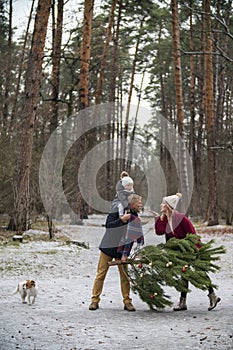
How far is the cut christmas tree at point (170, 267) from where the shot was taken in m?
7.32

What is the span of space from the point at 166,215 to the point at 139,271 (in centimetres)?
84

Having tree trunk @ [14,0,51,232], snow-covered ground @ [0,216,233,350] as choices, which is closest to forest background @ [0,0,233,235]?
tree trunk @ [14,0,51,232]

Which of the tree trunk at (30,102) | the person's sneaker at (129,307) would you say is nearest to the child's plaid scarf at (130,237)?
the person's sneaker at (129,307)

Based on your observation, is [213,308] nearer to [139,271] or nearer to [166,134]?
[139,271]

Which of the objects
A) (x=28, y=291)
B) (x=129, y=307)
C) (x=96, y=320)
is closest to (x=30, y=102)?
(x=28, y=291)

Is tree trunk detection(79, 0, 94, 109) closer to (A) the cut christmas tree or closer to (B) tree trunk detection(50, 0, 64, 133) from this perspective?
(B) tree trunk detection(50, 0, 64, 133)

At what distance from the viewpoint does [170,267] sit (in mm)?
7402

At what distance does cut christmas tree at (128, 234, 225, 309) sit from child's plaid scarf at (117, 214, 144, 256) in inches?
6.5

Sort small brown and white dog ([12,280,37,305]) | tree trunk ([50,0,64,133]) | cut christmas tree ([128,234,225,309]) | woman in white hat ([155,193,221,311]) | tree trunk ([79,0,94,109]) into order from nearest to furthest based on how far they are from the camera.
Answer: cut christmas tree ([128,234,225,309]), woman in white hat ([155,193,221,311]), small brown and white dog ([12,280,37,305]), tree trunk ([79,0,94,109]), tree trunk ([50,0,64,133])

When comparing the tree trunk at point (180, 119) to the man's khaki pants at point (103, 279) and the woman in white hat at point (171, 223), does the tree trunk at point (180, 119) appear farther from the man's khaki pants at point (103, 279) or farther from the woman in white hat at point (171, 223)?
the man's khaki pants at point (103, 279)

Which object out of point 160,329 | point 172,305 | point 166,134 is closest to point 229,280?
point 172,305

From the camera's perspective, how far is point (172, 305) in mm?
7828

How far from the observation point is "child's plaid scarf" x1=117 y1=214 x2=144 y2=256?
767 cm

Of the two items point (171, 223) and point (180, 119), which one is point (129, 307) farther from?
point (180, 119)
